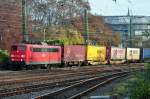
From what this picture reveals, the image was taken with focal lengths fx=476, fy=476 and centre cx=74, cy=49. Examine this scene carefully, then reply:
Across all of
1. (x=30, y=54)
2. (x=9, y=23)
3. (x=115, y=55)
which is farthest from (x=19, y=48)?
(x=115, y=55)

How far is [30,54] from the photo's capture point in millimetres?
46625

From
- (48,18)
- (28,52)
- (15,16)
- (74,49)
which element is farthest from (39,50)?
(48,18)

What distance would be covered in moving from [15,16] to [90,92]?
47.8 metres

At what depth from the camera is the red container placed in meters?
55.5

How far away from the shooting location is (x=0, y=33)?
66000mm

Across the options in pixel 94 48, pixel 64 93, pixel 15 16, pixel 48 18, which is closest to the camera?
pixel 64 93

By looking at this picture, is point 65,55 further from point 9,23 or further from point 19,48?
point 9,23

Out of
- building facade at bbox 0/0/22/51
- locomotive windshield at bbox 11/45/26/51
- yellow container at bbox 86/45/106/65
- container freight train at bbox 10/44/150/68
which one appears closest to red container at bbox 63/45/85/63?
container freight train at bbox 10/44/150/68

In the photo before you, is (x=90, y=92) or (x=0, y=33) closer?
(x=90, y=92)

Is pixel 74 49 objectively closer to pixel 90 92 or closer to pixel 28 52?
pixel 28 52

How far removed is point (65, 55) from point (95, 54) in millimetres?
10291

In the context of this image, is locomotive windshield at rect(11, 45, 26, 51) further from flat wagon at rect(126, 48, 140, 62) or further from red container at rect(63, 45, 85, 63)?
flat wagon at rect(126, 48, 140, 62)

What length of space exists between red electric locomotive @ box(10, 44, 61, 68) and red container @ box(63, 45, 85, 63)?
5028 mm

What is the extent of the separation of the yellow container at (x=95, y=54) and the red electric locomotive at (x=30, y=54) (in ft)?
41.7
